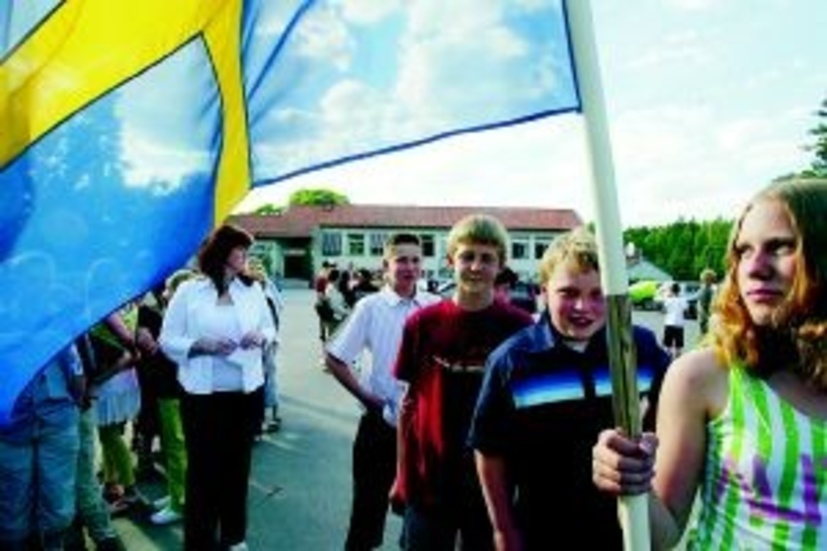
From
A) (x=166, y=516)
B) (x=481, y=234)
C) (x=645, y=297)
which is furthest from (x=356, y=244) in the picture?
(x=481, y=234)

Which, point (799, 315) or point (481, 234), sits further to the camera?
point (481, 234)

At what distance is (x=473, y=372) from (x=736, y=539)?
1.93m

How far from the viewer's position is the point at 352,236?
262ft

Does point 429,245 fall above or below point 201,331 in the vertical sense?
above

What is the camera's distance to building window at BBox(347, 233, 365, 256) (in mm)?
79438

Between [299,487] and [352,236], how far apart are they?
72.7 m

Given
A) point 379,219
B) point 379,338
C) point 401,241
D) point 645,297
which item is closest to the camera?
point 379,338

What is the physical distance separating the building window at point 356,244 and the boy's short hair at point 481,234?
7515 centimetres

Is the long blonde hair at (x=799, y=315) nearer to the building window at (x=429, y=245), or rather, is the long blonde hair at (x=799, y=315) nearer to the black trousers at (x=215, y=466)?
the black trousers at (x=215, y=466)

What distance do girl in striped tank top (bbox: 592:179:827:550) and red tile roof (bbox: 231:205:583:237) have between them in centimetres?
7545

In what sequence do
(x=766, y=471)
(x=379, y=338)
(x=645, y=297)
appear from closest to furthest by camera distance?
(x=766, y=471), (x=379, y=338), (x=645, y=297)

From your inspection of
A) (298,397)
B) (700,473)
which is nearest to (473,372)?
(700,473)

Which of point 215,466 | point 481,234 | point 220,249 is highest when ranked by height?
point 220,249

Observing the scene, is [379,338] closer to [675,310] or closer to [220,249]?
[220,249]
